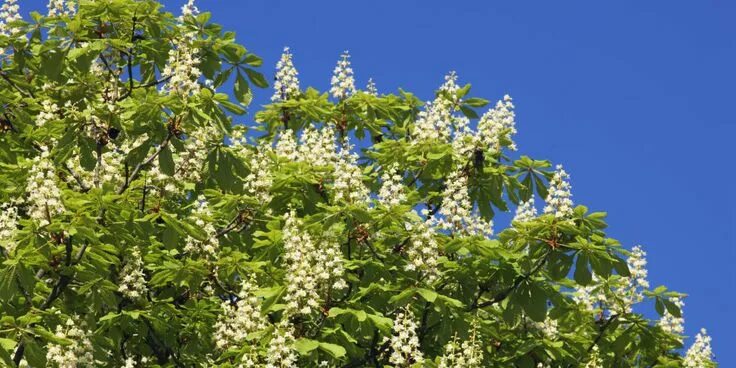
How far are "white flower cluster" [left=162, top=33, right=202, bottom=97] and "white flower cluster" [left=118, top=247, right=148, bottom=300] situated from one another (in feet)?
6.75

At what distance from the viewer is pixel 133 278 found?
584 inches

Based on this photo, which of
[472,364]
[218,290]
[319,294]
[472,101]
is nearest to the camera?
[472,364]

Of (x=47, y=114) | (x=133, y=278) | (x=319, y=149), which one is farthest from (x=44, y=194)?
(x=319, y=149)

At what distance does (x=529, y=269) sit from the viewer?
1501 cm

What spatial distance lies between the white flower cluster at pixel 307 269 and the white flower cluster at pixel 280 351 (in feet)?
1.84

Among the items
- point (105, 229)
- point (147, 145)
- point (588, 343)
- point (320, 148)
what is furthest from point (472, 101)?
point (105, 229)

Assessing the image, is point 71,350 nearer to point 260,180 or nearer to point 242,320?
point 242,320

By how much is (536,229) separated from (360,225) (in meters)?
2.10

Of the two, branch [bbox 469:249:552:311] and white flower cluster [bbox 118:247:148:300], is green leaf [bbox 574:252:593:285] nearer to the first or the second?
branch [bbox 469:249:552:311]

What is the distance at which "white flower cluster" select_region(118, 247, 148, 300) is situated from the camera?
581 inches

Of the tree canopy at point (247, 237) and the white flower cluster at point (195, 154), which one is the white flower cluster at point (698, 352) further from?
the white flower cluster at point (195, 154)

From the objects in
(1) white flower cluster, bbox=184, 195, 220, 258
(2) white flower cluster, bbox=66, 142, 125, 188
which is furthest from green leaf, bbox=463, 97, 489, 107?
(2) white flower cluster, bbox=66, 142, 125, 188

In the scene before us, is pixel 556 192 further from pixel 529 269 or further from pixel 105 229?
pixel 105 229

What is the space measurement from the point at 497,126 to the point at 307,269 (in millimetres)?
4881
